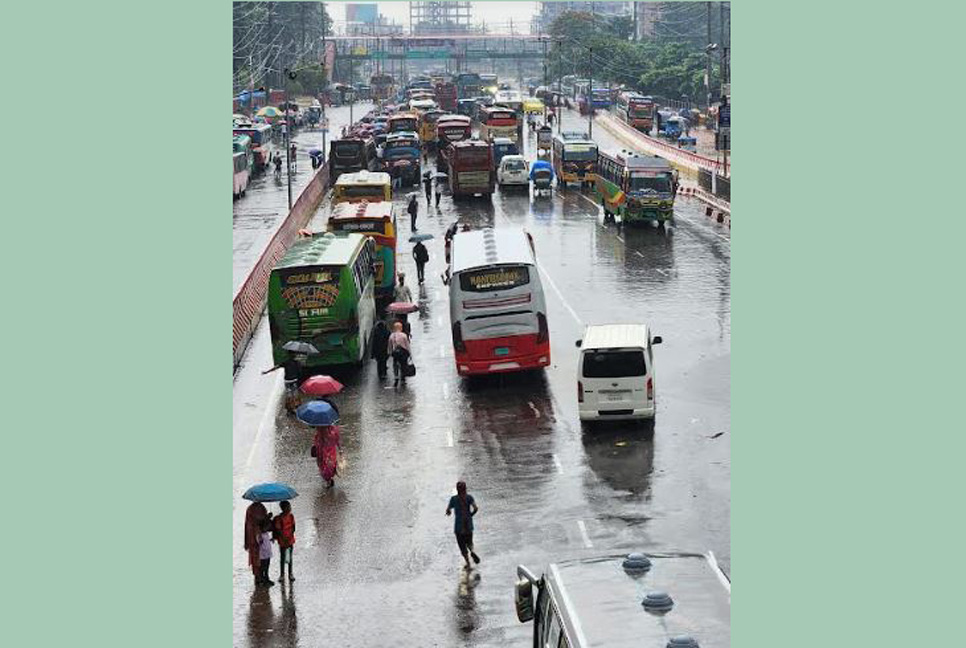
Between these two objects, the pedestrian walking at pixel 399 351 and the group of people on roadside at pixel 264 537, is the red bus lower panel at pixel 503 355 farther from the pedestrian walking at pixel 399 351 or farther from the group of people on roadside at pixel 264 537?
the group of people on roadside at pixel 264 537

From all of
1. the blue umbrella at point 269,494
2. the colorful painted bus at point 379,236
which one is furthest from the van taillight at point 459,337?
the blue umbrella at point 269,494

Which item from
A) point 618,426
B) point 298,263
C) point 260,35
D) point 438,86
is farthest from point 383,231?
point 260,35

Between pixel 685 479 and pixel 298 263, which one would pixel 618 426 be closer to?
pixel 685 479

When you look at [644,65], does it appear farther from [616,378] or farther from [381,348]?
[616,378]

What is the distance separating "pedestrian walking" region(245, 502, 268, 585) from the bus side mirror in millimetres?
7809

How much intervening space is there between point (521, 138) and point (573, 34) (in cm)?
9240

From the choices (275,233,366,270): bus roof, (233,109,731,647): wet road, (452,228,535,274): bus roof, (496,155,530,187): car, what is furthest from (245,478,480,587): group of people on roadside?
(496,155,530,187): car

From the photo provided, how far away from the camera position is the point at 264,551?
912 inches

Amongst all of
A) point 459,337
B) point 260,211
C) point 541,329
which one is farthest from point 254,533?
point 260,211

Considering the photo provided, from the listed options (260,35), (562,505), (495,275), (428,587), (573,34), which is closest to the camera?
(428,587)

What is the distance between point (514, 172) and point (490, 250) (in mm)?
40034

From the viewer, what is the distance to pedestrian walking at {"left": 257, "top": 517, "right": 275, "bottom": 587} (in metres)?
23.1

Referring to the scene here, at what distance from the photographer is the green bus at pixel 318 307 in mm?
35469

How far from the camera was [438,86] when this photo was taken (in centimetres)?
14462
